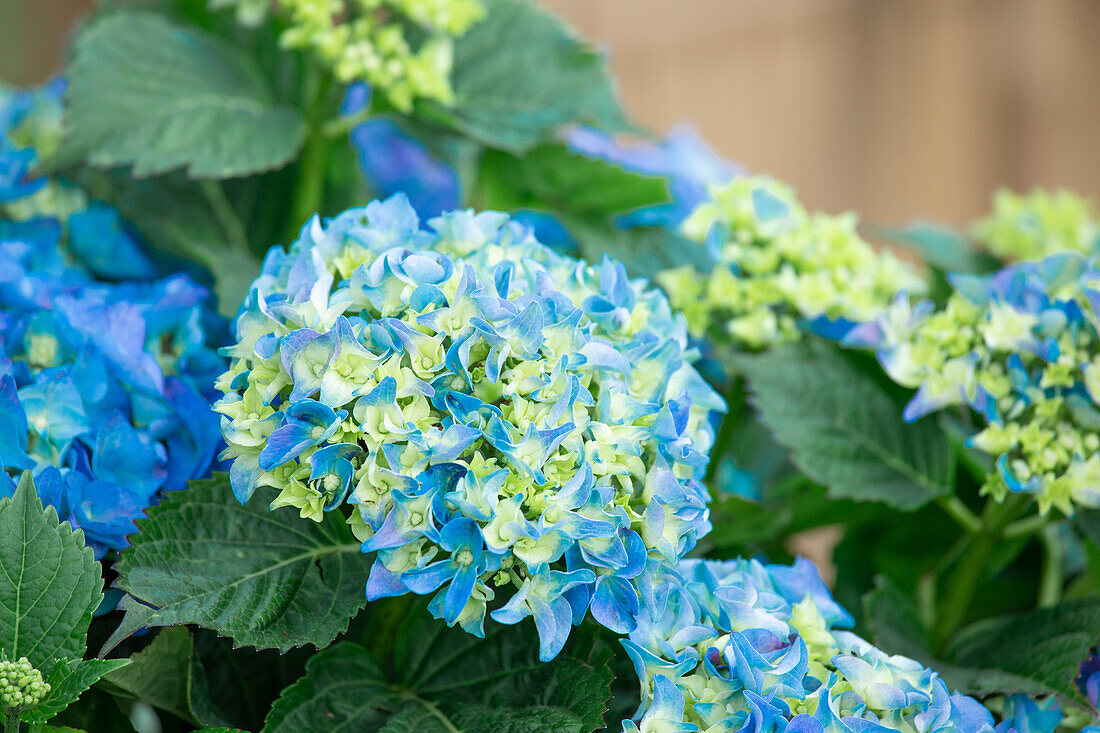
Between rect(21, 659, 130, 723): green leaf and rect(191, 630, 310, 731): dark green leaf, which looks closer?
rect(21, 659, 130, 723): green leaf

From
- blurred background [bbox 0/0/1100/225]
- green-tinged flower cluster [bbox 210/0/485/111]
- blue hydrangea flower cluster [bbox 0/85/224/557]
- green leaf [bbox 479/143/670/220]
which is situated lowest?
blurred background [bbox 0/0/1100/225]

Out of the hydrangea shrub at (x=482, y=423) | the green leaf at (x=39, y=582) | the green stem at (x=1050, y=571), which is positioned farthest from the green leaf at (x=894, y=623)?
the green leaf at (x=39, y=582)

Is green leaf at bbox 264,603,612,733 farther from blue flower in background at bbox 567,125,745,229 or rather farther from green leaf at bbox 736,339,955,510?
blue flower in background at bbox 567,125,745,229

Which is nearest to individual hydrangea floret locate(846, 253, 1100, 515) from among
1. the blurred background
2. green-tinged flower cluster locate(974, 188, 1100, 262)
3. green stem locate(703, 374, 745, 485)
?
green stem locate(703, 374, 745, 485)

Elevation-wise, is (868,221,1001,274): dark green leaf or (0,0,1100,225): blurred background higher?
(868,221,1001,274): dark green leaf

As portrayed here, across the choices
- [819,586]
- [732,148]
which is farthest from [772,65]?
[819,586]

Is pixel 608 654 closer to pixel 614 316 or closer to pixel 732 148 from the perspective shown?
pixel 614 316

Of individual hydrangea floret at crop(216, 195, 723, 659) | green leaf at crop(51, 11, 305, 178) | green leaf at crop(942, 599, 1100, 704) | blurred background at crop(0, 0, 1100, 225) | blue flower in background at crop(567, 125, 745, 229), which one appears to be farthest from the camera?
blurred background at crop(0, 0, 1100, 225)

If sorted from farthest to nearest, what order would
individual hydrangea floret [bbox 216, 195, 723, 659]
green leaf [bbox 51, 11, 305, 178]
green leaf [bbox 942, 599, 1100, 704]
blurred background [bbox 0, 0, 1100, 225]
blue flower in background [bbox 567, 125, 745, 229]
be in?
blurred background [bbox 0, 0, 1100, 225], blue flower in background [bbox 567, 125, 745, 229], green leaf [bbox 51, 11, 305, 178], green leaf [bbox 942, 599, 1100, 704], individual hydrangea floret [bbox 216, 195, 723, 659]

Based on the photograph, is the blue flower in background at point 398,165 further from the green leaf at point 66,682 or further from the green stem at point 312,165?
the green leaf at point 66,682
